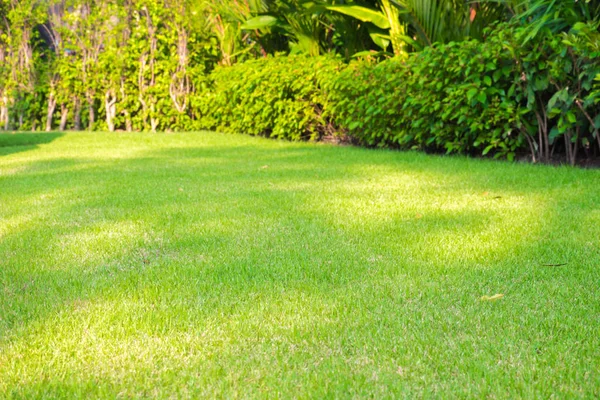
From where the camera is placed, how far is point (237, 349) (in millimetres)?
2223

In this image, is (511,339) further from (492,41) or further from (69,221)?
(492,41)

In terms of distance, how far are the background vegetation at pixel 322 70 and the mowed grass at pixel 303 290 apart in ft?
4.29

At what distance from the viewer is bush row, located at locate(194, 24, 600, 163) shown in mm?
6160

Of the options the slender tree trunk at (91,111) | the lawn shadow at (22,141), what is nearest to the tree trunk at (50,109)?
the slender tree trunk at (91,111)

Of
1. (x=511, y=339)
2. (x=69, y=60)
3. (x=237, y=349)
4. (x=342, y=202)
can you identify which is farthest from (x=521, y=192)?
(x=69, y=60)

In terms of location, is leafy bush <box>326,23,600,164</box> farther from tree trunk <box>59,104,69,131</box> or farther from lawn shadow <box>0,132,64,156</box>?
tree trunk <box>59,104,69,131</box>

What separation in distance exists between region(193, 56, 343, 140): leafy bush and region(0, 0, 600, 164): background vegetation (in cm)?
3

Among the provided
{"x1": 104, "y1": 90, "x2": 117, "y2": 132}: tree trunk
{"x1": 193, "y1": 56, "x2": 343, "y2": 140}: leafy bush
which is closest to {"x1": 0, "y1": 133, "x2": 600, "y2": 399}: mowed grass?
{"x1": 193, "y1": 56, "x2": 343, "y2": 140}: leafy bush

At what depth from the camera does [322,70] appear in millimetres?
9500

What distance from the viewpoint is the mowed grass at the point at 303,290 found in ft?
6.63

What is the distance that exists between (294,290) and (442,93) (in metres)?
5.17

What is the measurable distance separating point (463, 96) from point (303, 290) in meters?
4.73

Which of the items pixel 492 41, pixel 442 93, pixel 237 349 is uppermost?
pixel 492 41

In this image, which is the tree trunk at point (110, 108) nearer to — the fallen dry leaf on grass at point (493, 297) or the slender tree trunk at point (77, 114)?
the slender tree trunk at point (77, 114)
